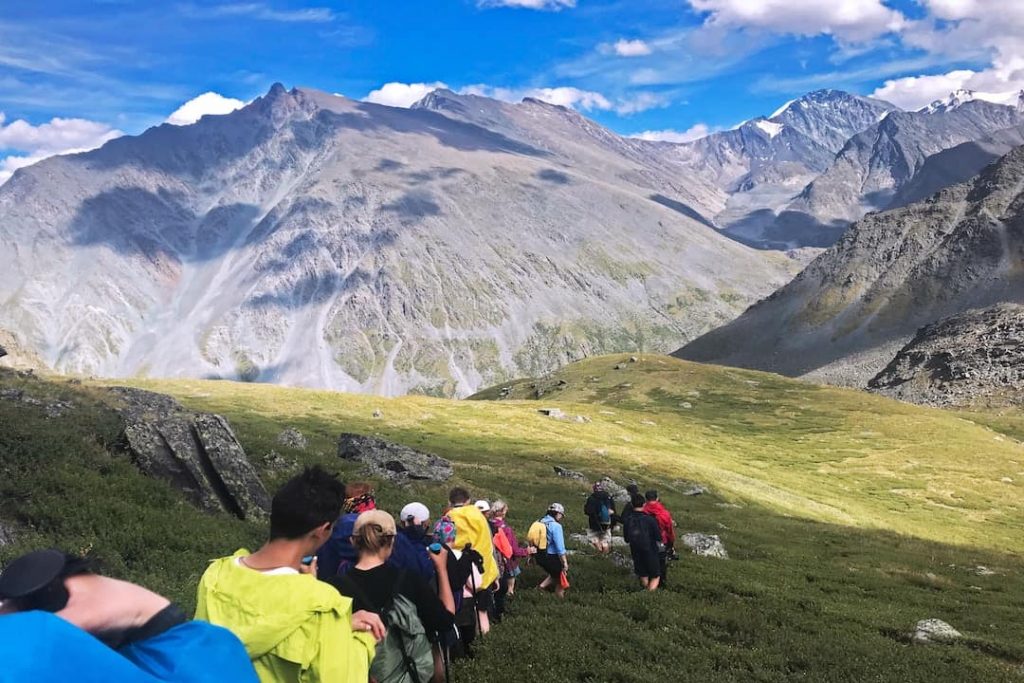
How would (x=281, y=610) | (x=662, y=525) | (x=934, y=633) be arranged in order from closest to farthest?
(x=281, y=610) < (x=934, y=633) < (x=662, y=525)

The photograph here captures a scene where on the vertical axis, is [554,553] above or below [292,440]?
above

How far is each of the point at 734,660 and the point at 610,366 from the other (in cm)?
15111

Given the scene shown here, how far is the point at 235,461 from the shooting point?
964 inches

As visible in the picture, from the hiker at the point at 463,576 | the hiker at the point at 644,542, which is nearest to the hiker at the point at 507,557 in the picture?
the hiker at the point at 463,576

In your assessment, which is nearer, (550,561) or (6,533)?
(6,533)

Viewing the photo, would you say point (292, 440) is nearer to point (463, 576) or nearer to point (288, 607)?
point (463, 576)

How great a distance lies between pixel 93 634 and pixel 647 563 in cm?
1875

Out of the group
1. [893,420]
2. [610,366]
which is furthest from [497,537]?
[610,366]

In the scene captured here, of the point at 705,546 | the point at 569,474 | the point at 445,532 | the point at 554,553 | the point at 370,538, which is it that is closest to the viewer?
the point at 370,538

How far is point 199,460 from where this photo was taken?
23.8m

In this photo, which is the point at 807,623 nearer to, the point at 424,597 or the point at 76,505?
the point at 424,597

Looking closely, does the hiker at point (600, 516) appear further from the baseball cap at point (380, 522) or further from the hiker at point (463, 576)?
the baseball cap at point (380, 522)

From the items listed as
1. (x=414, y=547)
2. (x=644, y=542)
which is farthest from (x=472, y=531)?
(x=644, y=542)

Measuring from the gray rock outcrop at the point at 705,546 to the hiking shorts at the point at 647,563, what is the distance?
777 centimetres
